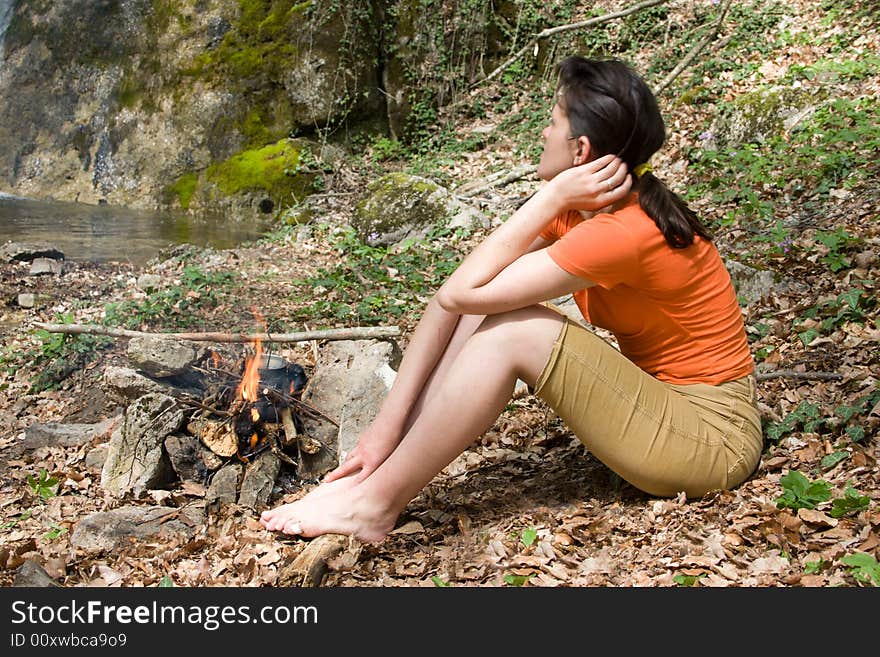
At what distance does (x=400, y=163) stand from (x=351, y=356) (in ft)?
20.3

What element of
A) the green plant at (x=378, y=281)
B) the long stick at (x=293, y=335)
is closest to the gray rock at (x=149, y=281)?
the green plant at (x=378, y=281)

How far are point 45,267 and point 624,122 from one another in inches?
235

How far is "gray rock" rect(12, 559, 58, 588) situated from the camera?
2.48 meters

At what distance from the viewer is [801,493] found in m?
2.40

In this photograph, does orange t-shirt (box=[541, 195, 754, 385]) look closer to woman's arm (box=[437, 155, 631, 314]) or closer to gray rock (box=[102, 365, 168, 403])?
woman's arm (box=[437, 155, 631, 314])

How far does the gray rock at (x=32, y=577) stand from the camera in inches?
97.5

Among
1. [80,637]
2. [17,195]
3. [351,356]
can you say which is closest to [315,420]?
[351,356]

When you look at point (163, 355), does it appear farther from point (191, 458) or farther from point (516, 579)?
point (516, 579)

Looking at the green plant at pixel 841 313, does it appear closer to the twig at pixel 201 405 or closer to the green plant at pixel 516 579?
the green plant at pixel 516 579

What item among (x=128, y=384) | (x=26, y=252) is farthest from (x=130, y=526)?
(x=26, y=252)

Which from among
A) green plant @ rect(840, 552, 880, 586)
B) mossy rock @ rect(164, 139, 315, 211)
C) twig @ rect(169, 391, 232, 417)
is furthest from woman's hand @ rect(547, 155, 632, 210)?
mossy rock @ rect(164, 139, 315, 211)

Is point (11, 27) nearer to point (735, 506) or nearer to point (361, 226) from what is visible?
point (361, 226)

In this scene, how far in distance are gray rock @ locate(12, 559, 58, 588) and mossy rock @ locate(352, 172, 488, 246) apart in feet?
15.4

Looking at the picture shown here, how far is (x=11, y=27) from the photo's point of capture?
12102mm
